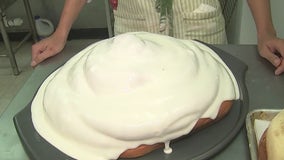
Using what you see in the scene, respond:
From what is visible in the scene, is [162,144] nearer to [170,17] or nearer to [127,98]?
[127,98]

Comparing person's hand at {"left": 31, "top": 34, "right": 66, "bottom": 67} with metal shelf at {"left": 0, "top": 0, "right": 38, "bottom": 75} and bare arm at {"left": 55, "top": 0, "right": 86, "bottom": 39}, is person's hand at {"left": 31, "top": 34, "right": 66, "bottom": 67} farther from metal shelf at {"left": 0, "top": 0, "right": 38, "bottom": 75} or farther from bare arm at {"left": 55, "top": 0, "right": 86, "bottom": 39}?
metal shelf at {"left": 0, "top": 0, "right": 38, "bottom": 75}

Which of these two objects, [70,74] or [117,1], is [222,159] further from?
[117,1]

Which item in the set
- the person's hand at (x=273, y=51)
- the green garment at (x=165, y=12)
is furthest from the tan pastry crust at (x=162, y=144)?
the green garment at (x=165, y=12)

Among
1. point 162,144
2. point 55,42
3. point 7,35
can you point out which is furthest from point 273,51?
point 7,35

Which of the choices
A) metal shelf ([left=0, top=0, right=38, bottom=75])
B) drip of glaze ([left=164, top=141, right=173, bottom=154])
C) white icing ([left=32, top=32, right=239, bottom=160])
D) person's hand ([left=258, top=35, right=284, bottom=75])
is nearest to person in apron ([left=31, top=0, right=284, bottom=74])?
person's hand ([left=258, top=35, right=284, bottom=75])

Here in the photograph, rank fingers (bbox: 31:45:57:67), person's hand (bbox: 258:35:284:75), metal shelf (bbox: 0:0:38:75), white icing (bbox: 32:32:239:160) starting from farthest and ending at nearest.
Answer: metal shelf (bbox: 0:0:38:75) → fingers (bbox: 31:45:57:67) → person's hand (bbox: 258:35:284:75) → white icing (bbox: 32:32:239:160)

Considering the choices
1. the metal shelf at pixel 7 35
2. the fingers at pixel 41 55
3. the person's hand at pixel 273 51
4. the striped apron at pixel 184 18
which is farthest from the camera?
the metal shelf at pixel 7 35

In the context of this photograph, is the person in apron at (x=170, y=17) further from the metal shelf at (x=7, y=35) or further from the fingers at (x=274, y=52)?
the metal shelf at (x=7, y=35)
